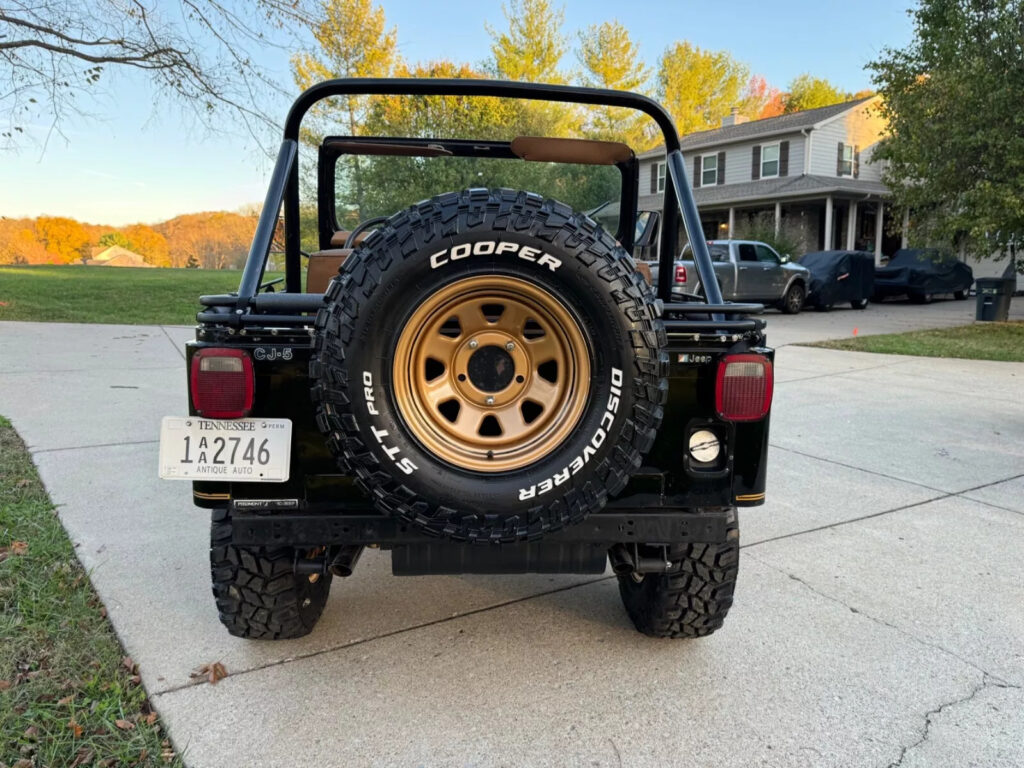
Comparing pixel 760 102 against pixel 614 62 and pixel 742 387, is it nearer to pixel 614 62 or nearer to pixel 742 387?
pixel 614 62

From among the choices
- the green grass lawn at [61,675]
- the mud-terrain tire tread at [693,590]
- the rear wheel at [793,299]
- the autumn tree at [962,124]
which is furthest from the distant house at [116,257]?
the mud-terrain tire tread at [693,590]

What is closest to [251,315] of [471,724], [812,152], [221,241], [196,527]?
[471,724]

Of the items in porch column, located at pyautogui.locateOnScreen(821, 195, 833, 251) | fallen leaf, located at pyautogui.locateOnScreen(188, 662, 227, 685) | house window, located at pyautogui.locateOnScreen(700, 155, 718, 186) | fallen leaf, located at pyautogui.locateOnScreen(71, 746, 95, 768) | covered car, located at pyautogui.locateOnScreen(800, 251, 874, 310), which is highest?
house window, located at pyautogui.locateOnScreen(700, 155, 718, 186)

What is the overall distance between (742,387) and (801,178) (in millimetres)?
26779

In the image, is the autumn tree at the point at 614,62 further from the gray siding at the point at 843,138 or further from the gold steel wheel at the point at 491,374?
the gold steel wheel at the point at 491,374

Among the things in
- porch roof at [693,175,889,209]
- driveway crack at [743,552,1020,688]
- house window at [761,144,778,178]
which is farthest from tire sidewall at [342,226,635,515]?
house window at [761,144,778,178]

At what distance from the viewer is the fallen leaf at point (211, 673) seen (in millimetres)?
2457

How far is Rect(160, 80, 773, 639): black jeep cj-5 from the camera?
1.91m

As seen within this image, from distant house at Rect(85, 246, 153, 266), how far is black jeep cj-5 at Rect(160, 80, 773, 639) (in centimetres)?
5339

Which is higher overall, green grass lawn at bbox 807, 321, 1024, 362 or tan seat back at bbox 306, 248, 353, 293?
tan seat back at bbox 306, 248, 353, 293

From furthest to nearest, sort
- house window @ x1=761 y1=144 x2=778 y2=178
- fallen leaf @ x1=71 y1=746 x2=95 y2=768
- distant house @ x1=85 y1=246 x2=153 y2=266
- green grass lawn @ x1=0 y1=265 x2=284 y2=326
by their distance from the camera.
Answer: distant house @ x1=85 y1=246 x2=153 y2=266
house window @ x1=761 y1=144 x2=778 y2=178
green grass lawn @ x1=0 y1=265 x2=284 y2=326
fallen leaf @ x1=71 y1=746 x2=95 y2=768

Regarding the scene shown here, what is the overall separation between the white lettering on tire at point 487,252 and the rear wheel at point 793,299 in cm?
1712

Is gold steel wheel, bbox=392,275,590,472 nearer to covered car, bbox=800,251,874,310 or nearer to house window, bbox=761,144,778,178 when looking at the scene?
covered car, bbox=800,251,874,310

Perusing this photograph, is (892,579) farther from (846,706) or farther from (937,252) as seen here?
(937,252)
